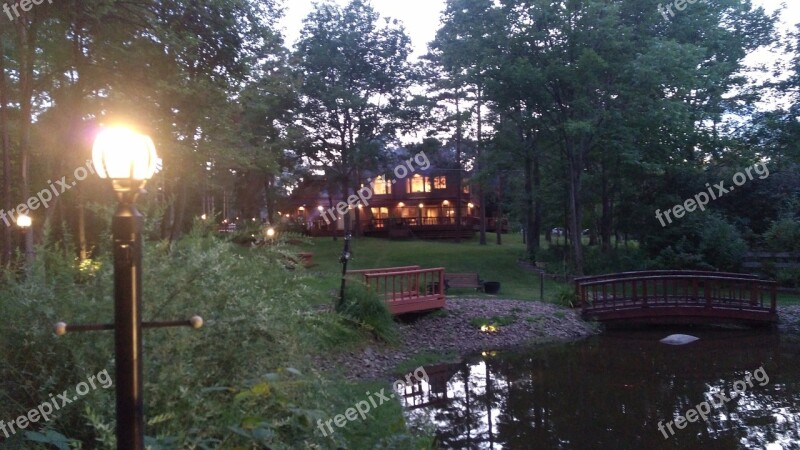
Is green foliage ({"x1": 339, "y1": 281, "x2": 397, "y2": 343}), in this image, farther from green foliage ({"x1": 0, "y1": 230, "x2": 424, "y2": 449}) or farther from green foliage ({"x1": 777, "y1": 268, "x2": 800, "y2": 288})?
green foliage ({"x1": 777, "y1": 268, "x2": 800, "y2": 288})

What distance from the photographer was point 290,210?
39.7 m

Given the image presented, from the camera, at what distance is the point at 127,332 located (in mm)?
3074

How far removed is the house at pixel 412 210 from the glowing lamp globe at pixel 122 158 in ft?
Answer: 130

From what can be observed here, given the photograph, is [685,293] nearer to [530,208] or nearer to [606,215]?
[606,215]

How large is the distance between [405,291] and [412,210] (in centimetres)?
3187

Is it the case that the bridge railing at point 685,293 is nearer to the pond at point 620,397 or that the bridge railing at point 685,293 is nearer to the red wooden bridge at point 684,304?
the red wooden bridge at point 684,304

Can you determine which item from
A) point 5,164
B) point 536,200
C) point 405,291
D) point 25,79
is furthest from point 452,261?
point 5,164

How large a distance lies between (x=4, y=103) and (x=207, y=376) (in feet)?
31.4

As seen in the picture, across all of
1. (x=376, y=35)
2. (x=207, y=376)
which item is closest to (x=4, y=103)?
(x=207, y=376)

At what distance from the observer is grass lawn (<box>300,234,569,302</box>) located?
2258 centimetres

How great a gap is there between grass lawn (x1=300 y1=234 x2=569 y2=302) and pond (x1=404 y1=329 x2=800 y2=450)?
5.51 meters

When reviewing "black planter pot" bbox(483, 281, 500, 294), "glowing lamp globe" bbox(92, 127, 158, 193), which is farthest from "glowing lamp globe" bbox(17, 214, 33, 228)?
"black planter pot" bbox(483, 281, 500, 294)

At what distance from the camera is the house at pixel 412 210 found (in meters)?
45.2

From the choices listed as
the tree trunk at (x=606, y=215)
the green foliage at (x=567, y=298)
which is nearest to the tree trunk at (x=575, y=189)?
the tree trunk at (x=606, y=215)
